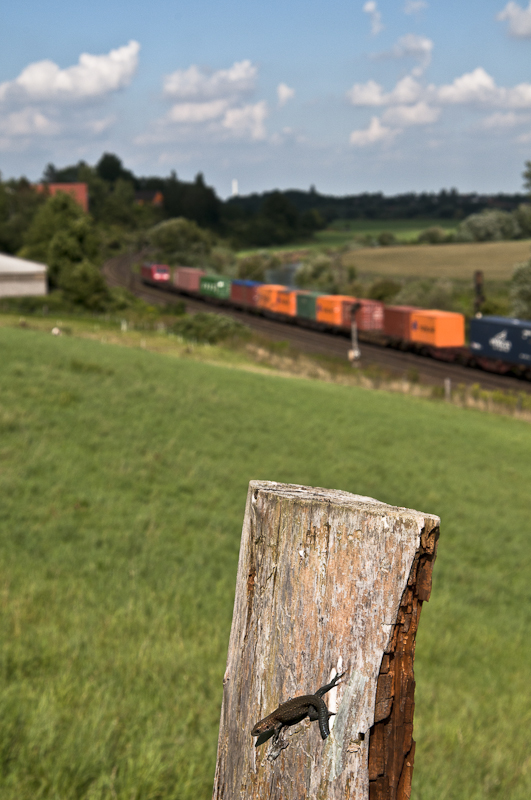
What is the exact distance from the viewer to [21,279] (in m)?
59.1

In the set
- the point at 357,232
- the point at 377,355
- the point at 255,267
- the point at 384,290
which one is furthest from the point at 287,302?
the point at 357,232

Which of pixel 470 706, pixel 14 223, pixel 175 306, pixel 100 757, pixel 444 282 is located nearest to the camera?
pixel 100 757

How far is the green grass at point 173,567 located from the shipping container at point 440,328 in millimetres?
21862

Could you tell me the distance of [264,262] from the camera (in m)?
114

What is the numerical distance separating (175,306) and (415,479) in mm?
50174

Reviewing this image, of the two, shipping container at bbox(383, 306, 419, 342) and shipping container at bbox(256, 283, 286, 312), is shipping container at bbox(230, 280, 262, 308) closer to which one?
shipping container at bbox(256, 283, 286, 312)

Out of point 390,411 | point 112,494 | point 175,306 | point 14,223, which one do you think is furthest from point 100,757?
point 14,223

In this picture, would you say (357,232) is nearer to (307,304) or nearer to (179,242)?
(179,242)

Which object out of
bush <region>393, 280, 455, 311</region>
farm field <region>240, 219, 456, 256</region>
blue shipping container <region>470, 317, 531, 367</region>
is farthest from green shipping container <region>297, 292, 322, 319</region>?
farm field <region>240, 219, 456, 256</region>

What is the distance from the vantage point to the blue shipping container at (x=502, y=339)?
130ft

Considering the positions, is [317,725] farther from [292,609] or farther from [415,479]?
[415,479]

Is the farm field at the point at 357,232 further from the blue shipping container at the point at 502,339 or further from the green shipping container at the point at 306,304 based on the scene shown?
the blue shipping container at the point at 502,339

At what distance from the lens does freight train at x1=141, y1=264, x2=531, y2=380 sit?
41.1 metres

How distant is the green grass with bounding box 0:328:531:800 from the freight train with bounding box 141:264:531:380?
60.3ft
